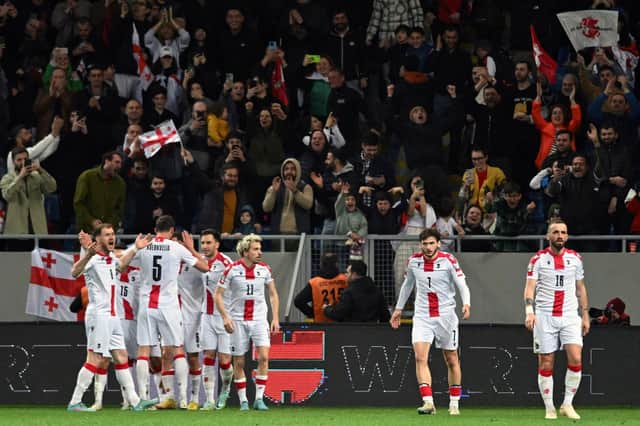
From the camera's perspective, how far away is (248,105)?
78.6 ft

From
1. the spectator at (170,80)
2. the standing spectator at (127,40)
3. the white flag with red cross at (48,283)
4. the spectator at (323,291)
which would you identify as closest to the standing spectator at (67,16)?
the standing spectator at (127,40)

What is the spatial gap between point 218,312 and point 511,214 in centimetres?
447

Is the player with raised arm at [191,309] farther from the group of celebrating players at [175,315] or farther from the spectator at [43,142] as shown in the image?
the spectator at [43,142]

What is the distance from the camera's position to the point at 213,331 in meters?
20.0

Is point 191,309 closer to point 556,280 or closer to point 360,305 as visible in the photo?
point 360,305

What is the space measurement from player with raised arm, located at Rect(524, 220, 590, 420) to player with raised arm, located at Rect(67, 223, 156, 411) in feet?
16.1

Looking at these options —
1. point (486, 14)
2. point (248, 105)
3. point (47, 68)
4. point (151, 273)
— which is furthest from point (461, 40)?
point (151, 273)

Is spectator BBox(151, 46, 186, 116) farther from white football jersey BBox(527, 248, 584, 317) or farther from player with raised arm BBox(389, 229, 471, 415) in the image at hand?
white football jersey BBox(527, 248, 584, 317)

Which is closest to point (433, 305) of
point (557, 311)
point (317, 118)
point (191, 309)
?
point (557, 311)

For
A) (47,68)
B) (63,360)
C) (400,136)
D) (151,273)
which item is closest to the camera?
(151,273)

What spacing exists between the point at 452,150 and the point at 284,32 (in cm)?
394

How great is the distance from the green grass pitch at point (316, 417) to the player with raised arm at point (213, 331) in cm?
36

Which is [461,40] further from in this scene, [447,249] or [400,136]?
[447,249]

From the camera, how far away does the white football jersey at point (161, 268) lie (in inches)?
763
